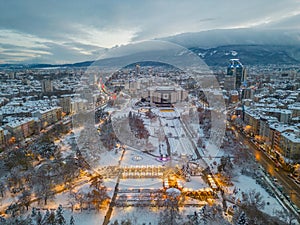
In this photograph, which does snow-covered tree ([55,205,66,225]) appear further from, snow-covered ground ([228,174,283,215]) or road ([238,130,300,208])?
road ([238,130,300,208])

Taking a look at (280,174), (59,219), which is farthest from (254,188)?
(59,219)

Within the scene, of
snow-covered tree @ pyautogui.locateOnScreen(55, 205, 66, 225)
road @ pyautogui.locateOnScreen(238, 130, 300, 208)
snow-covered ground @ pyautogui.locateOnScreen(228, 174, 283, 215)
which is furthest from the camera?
road @ pyautogui.locateOnScreen(238, 130, 300, 208)

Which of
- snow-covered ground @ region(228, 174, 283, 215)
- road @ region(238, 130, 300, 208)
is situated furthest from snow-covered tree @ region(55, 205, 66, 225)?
road @ region(238, 130, 300, 208)

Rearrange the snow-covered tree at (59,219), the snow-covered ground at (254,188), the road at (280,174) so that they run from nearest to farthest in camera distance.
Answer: the snow-covered tree at (59,219), the snow-covered ground at (254,188), the road at (280,174)

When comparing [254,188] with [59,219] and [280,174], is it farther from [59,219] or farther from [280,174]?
[59,219]

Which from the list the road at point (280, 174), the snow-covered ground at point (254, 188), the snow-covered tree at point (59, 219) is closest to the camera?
the snow-covered tree at point (59, 219)

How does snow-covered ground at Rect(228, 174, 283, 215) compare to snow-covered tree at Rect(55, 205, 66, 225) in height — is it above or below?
below

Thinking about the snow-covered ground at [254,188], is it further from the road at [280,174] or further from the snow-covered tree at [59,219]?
the snow-covered tree at [59,219]

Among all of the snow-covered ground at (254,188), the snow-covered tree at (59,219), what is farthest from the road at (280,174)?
the snow-covered tree at (59,219)

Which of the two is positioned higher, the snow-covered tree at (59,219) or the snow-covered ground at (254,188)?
the snow-covered tree at (59,219)
